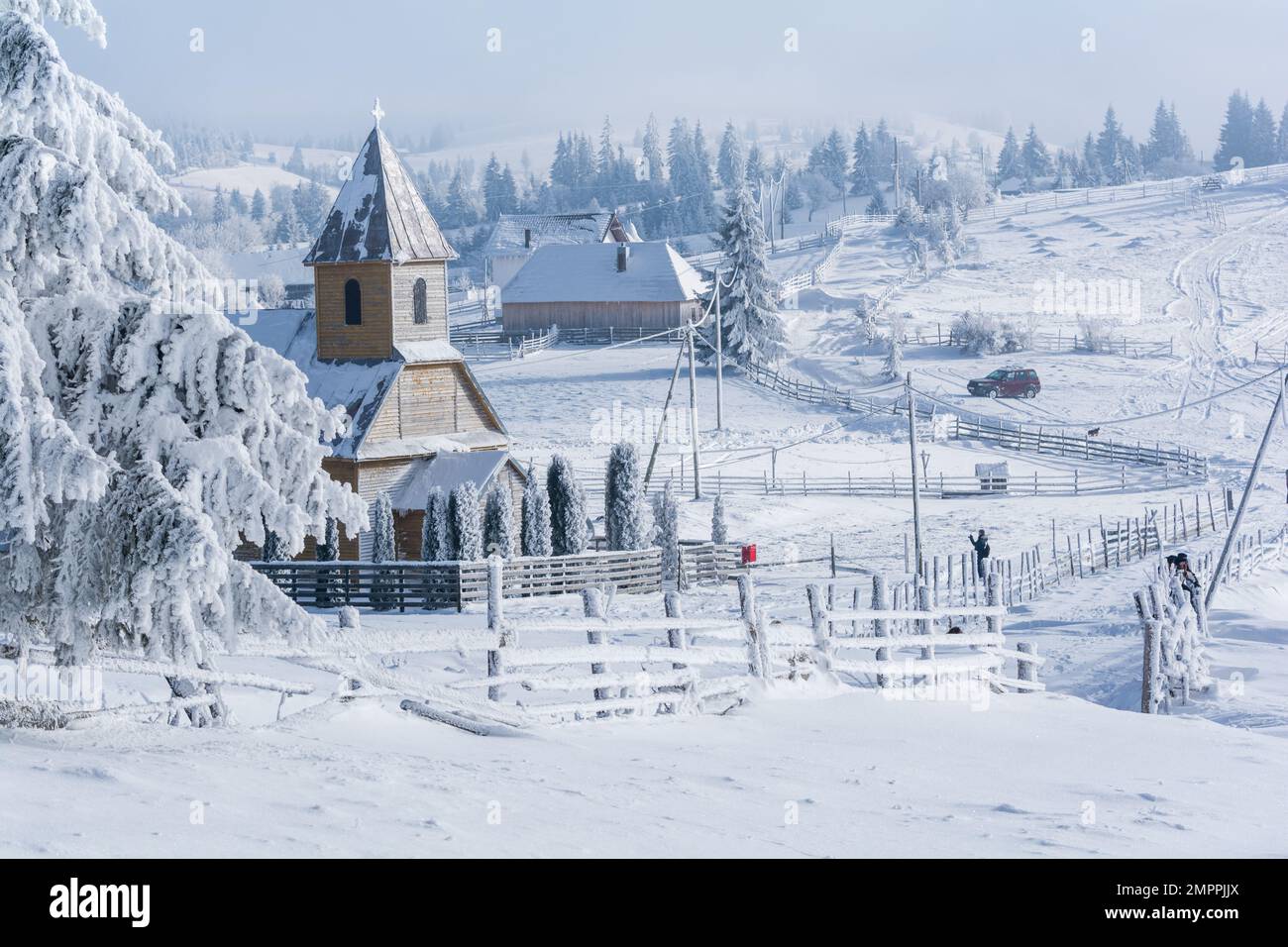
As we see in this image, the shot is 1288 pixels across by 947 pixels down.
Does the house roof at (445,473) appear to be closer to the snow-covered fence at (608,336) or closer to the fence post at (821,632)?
the fence post at (821,632)

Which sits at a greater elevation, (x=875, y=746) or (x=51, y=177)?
(x=51, y=177)

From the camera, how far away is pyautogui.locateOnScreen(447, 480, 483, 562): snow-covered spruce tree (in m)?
32.0

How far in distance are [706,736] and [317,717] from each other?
3563 millimetres

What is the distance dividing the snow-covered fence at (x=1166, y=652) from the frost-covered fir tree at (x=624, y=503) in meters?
14.6

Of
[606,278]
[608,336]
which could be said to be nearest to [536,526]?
[608,336]

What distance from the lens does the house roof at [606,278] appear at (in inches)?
3285

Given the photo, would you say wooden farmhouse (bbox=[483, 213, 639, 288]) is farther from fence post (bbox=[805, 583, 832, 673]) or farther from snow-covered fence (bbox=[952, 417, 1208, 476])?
fence post (bbox=[805, 583, 832, 673])

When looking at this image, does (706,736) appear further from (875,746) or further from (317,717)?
(317,717)

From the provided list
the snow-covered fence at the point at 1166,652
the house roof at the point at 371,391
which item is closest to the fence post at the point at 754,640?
the snow-covered fence at the point at 1166,652

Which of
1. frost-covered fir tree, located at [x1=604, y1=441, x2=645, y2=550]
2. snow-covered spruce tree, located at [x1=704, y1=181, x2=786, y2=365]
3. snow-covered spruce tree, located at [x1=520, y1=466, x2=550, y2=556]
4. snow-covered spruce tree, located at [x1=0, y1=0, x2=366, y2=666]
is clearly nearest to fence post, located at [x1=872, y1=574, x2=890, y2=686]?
snow-covered spruce tree, located at [x1=0, y1=0, x2=366, y2=666]
